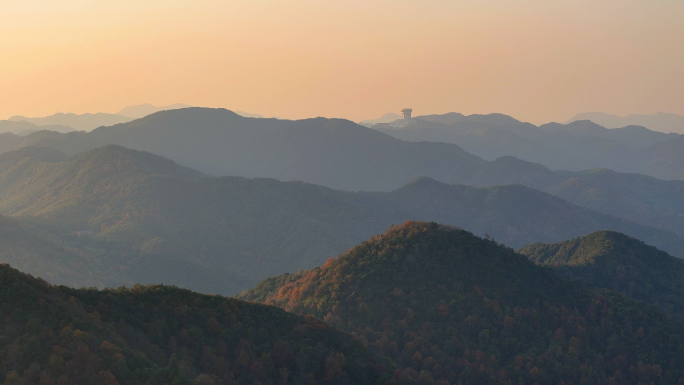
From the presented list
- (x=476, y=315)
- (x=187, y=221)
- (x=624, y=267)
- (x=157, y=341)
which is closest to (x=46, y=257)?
(x=187, y=221)

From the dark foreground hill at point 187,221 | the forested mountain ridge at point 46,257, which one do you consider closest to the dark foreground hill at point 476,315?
the forested mountain ridge at point 46,257

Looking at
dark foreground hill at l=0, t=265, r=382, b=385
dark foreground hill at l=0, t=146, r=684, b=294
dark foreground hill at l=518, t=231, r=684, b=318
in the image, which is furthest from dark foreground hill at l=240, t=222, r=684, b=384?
dark foreground hill at l=0, t=146, r=684, b=294

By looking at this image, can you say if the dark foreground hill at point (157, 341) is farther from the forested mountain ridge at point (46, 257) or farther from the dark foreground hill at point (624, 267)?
the forested mountain ridge at point (46, 257)

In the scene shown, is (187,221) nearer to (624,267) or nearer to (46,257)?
(46,257)

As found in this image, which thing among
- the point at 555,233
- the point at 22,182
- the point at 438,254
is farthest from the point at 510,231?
the point at 22,182

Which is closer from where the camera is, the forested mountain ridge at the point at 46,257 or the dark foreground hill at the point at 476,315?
the dark foreground hill at the point at 476,315

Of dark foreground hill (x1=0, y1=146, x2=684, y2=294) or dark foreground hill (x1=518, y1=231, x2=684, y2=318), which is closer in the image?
dark foreground hill (x1=518, y1=231, x2=684, y2=318)

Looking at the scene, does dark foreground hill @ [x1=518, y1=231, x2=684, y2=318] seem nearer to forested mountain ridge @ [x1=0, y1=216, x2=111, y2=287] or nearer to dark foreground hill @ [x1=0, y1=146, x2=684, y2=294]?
dark foreground hill @ [x1=0, y1=146, x2=684, y2=294]
